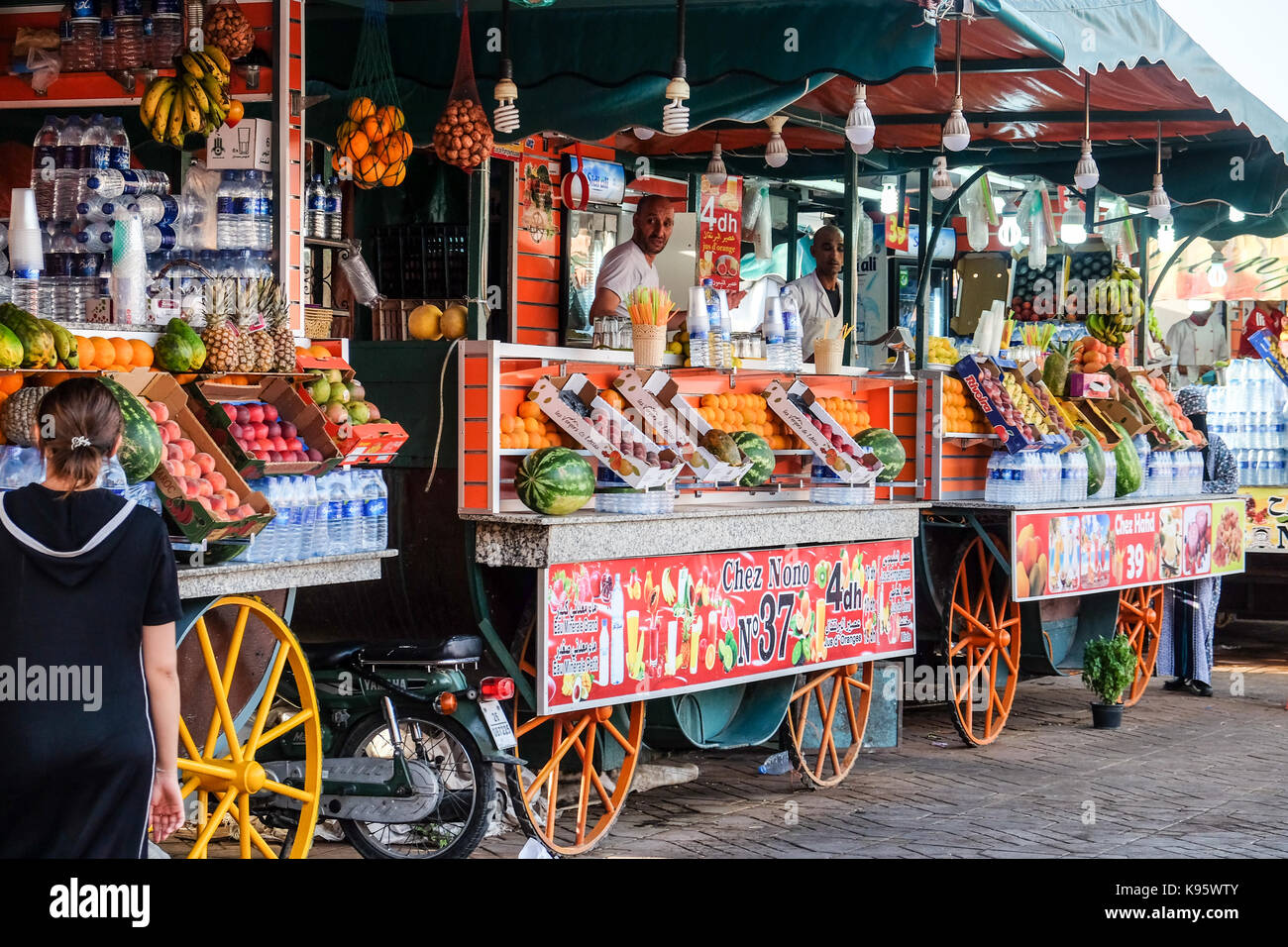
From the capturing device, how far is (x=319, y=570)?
18.0ft

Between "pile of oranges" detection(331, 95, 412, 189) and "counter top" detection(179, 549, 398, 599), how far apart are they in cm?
215

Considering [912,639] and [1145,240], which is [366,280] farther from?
[1145,240]

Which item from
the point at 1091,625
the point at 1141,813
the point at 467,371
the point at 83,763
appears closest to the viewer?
the point at 83,763

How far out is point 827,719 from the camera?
8133 millimetres

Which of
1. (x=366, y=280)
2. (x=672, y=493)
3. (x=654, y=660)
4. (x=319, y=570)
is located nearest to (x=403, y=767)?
(x=319, y=570)

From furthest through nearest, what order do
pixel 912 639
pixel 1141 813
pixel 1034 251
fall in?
pixel 1034 251, pixel 912 639, pixel 1141 813

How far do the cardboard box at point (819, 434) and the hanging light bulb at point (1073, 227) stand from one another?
6107mm

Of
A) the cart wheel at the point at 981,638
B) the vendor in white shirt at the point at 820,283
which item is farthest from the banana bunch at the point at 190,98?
the cart wheel at the point at 981,638

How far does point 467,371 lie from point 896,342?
3703 mm

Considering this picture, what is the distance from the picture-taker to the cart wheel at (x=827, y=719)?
7.98m

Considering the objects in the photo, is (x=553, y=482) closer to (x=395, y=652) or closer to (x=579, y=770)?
(x=395, y=652)

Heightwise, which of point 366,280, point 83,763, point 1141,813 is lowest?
point 1141,813

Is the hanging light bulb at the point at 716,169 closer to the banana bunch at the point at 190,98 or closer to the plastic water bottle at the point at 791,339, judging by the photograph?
the plastic water bottle at the point at 791,339

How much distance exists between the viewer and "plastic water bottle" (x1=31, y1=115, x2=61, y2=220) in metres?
5.68
